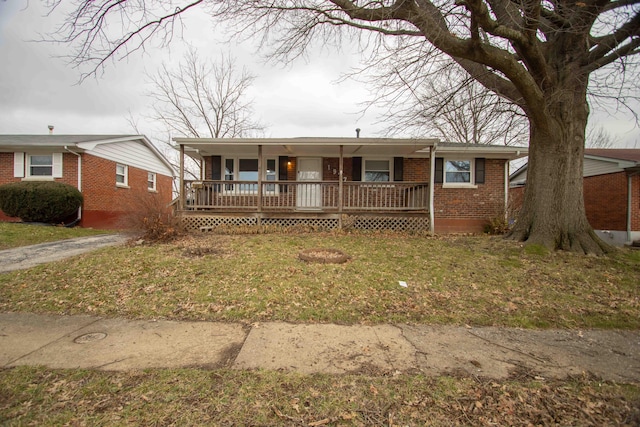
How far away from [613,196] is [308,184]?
40.6 ft

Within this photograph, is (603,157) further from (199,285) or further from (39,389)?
(39,389)

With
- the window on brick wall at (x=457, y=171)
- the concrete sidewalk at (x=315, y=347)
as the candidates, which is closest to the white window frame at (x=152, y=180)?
the concrete sidewalk at (x=315, y=347)

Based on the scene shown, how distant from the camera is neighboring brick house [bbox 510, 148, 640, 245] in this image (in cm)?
1132

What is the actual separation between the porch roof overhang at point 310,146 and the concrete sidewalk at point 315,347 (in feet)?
25.1

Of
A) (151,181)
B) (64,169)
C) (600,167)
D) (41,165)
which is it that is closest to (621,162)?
(600,167)

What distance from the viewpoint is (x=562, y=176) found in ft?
22.4

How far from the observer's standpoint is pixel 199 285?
477 centimetres

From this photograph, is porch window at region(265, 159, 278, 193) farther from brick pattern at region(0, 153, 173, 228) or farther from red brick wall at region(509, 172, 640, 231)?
red brick wall at region(509, 172, 640, 231)

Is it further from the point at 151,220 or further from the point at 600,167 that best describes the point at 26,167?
the point at 600,167

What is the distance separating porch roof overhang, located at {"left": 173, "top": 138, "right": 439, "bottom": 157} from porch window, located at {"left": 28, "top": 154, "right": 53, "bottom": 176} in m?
6.50

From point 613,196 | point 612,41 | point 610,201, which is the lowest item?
point 610,201

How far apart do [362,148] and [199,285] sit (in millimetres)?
8405

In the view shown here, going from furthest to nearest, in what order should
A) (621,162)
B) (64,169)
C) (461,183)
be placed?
(64,169)
(461,183)
(621,162)

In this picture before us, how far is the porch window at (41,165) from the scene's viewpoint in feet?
44.0
